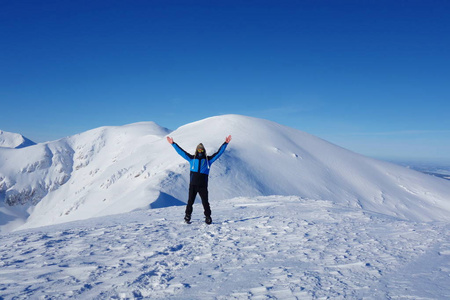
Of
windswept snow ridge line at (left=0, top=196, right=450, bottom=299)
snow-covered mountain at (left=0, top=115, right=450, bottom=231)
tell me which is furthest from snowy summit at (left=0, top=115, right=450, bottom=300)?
snow-covered mountain at (left=0, top=115, right=450, bottom=231)

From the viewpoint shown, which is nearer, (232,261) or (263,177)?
(232,261)

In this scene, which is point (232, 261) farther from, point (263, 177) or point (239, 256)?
point (263, 177)

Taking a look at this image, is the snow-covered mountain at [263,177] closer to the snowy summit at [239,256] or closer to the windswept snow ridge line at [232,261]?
the snowy summit at [239,256]

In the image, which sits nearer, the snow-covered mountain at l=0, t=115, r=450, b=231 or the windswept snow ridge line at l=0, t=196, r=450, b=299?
the windswept snow ridge line at l=0, t=196, r=450, b=299

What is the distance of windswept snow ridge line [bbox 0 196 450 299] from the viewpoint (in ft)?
15.2

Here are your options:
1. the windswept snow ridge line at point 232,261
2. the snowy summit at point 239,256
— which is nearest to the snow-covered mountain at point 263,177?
the snowy summit at point 239,256

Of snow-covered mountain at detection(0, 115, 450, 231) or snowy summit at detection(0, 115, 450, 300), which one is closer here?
snowy summit at detection(0, 115, 450, 300)

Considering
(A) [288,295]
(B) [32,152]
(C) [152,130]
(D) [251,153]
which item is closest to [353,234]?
(A) [288,295]

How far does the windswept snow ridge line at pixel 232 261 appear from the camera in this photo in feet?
15.2

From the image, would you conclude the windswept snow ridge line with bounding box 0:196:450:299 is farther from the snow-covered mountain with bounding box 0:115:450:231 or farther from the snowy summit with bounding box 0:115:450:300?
the snow-covered mountain with bounding box 0:115:450:231

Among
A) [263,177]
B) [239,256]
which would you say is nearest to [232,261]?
[239,256]

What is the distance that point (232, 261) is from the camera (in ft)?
19.7

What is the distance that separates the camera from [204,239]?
7.54 metres

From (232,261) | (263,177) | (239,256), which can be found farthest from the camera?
(263,177)
